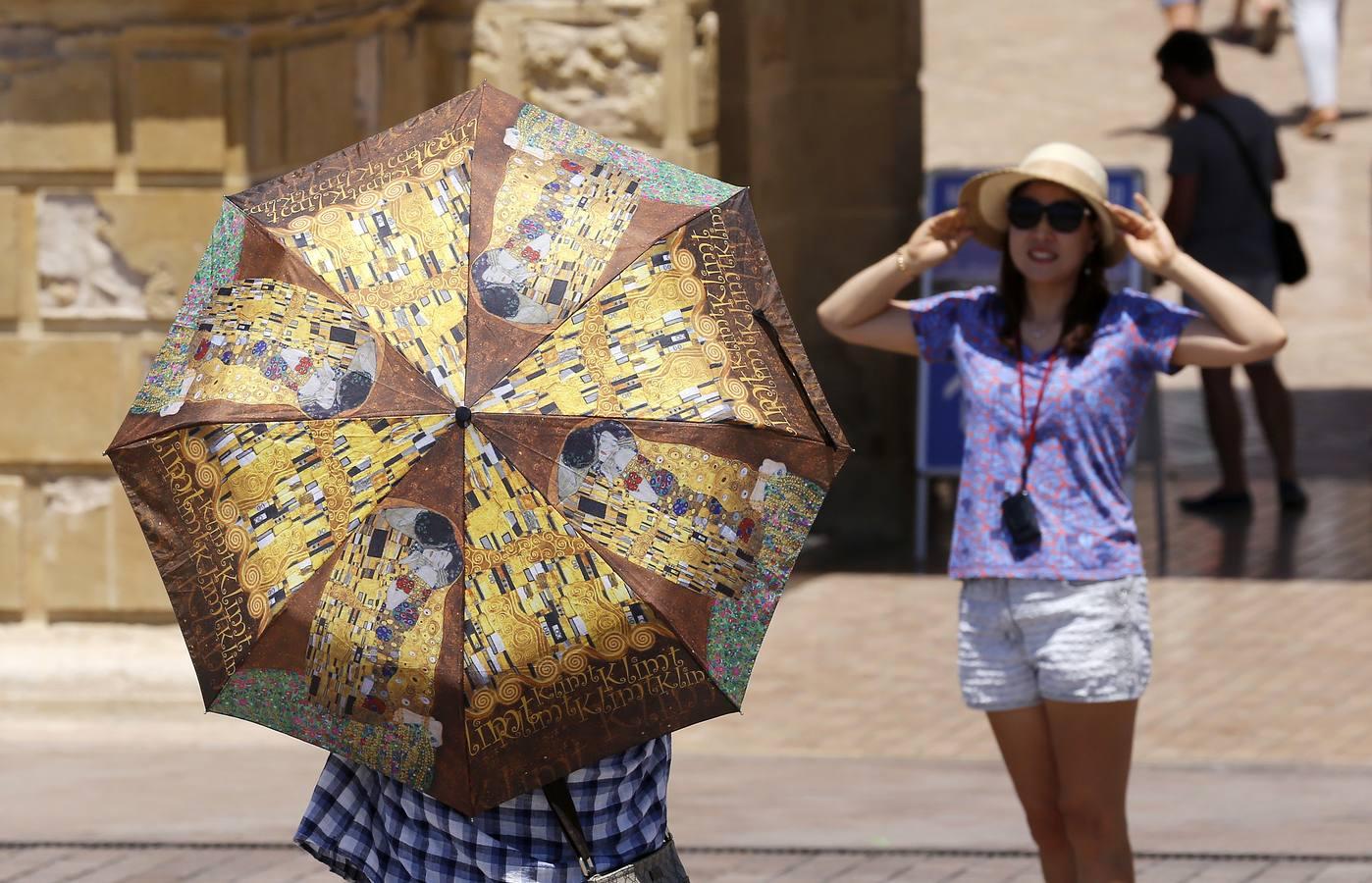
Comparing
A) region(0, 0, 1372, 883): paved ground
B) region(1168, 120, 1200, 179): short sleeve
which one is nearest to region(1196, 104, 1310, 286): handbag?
region(1168, 120, 1200, 179): short sleeve

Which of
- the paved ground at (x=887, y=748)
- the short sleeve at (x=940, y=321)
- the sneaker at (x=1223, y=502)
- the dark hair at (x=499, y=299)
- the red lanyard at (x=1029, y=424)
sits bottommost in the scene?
the sneaker at (x=1223, y=502)

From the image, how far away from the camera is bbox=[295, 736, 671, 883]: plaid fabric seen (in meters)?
3.24

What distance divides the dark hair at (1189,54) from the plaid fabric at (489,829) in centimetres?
720

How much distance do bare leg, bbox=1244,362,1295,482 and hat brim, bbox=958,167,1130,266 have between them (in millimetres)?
5552

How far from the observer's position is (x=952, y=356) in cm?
493

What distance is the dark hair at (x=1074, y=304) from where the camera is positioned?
4.72 m

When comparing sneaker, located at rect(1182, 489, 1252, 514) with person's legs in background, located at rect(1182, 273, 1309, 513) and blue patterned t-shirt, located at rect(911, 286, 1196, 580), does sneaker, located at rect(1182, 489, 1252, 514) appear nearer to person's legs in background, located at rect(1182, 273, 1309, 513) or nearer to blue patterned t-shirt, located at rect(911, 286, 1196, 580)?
person's legs in background, located at rect(1182, 273, 1309, 513)

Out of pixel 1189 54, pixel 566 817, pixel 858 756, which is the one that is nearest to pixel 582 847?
pixel 566 817

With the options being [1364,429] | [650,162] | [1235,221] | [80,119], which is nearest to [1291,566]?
[1235,221]

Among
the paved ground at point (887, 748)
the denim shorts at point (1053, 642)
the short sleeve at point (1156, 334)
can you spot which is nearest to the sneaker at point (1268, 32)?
the paved ground at point (887, 748)

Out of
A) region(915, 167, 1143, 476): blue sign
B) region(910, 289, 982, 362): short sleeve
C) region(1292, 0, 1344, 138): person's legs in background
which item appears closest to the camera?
region(910, 289, 982, 362): short sleeve

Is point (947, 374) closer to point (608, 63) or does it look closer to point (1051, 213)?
point (608, 63)

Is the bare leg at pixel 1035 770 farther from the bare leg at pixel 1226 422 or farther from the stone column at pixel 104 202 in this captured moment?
the bare leg at pixel 1226 422

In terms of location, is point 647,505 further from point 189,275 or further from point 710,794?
point 189,275
